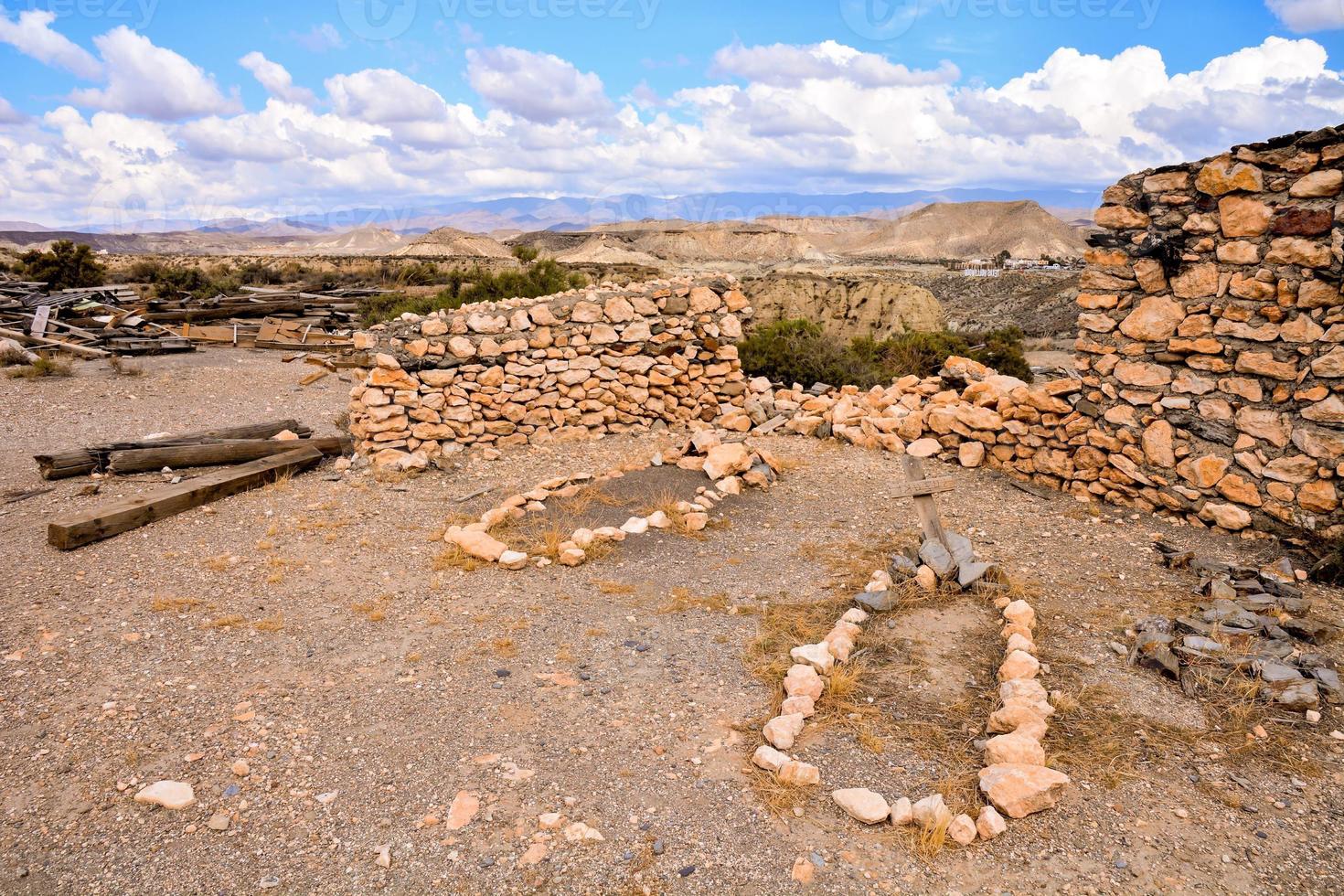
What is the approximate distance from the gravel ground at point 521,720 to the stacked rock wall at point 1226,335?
1.89 ft

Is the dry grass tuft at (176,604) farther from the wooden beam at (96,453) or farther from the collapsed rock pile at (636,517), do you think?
the wooden beam at (96,453)

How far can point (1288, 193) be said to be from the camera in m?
6.27

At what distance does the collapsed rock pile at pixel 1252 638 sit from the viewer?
421 cm

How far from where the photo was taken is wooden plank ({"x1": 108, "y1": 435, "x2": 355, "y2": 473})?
323 inches

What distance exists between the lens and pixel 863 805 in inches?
135

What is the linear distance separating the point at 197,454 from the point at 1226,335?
10.1 m

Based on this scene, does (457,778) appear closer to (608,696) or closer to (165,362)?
→ (608,696)

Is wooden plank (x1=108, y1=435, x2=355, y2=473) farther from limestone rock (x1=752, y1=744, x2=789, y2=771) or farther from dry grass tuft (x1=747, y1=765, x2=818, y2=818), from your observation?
dry grass tuft (x1=747, y1=765, x2=818, y2=818)

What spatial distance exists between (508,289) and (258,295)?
1007 cm

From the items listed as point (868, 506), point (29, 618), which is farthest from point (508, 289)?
point (29, 618)

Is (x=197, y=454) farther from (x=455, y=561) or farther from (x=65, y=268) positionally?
(x=65, y=268)

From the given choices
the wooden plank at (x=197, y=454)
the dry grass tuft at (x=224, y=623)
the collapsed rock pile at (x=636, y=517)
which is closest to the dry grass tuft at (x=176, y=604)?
the dry grass tuft at (x=224, y=623)

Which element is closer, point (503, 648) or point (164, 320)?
point (503, 648)

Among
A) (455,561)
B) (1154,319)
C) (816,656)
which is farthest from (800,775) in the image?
(1154,319)
